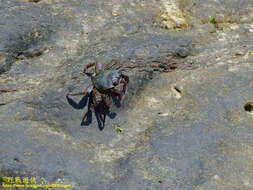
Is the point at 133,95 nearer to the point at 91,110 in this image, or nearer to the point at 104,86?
the point at 104,86

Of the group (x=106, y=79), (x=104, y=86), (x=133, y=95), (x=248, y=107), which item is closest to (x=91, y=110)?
(x=104, y=86)

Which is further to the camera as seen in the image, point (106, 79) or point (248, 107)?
point (106, 79)

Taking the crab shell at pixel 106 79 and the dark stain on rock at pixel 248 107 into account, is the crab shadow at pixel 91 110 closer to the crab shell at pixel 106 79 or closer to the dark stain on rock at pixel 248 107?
the crab shell at pixel 106 79

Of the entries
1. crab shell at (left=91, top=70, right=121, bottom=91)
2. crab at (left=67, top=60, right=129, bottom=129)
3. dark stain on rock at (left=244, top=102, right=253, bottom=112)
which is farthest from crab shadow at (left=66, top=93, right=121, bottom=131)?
dark stain on rock at (left=244, top=102, right=253, bottom=112)

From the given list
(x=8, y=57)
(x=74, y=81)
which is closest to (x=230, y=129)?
(x=74, y=81)

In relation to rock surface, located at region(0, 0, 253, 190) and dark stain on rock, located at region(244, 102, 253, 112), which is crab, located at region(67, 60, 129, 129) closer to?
rock surface, located at region(0, 0, 253, 190)

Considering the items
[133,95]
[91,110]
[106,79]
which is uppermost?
[106,79]
